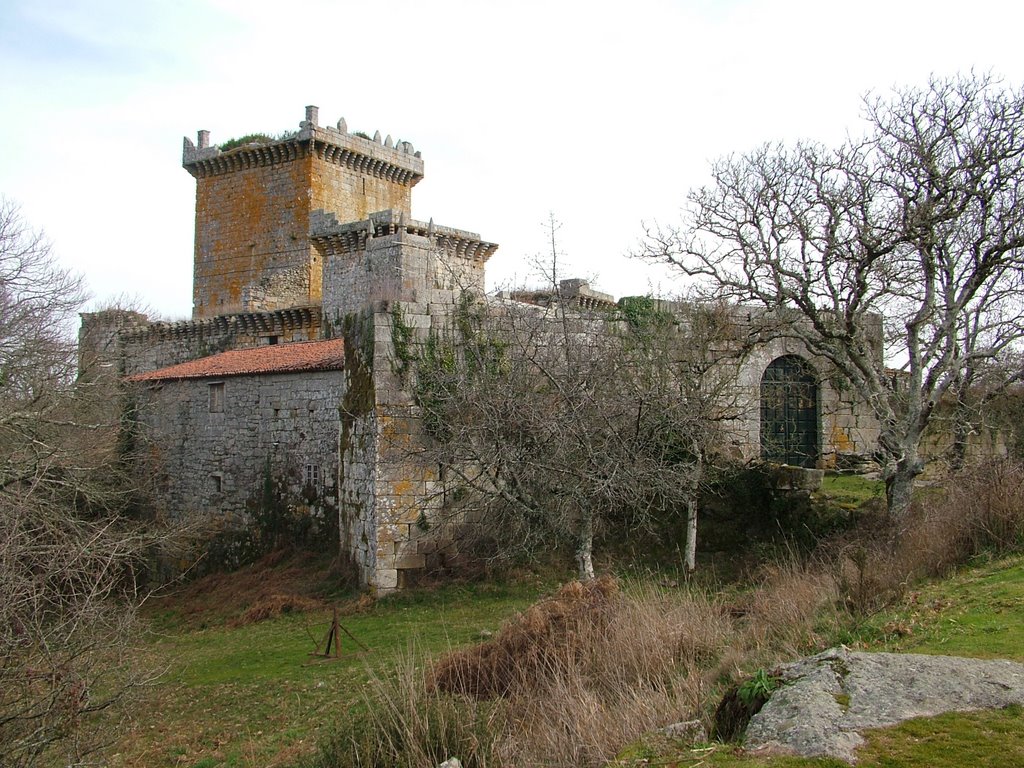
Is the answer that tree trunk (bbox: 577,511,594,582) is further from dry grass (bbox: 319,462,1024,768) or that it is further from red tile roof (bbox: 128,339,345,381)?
red tile roof (bbox: 128,339,345,381)

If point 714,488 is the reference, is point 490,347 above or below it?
above

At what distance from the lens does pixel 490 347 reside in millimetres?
12164

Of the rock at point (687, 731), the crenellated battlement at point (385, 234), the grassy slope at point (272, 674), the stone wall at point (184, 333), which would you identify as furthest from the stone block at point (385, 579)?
the stone wall at point (184, 333)

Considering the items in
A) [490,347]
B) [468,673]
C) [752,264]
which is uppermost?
[752,264]

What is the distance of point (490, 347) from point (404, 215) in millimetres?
12510

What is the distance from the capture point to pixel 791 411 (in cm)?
1510

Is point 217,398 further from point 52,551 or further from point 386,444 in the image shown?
point 52,551

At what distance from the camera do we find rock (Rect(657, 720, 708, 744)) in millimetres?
4691

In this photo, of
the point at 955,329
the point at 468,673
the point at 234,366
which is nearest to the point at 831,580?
the point at 468,673

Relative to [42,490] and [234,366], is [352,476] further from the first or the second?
[234,366]

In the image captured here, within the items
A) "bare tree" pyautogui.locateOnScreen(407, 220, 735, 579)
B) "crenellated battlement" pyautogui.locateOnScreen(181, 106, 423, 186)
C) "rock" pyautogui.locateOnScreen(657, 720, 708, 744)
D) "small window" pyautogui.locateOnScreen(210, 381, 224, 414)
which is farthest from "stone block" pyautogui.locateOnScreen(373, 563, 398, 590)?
"crenellated battlement" pyautogui.locateOnScreen(181, 106, 423, 186)

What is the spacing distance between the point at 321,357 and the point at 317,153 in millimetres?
15760

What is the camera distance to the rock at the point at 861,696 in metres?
4.24

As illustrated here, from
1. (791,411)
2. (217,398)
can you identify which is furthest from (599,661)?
(217,398)
